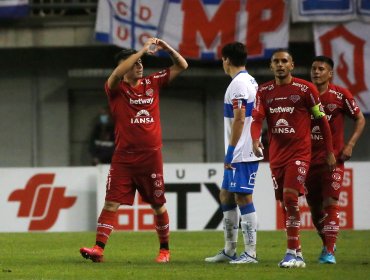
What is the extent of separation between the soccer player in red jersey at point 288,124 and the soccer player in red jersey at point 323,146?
620mm

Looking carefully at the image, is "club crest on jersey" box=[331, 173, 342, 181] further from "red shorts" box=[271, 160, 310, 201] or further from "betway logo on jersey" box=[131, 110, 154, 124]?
"betway logo on jersey" box=[131, 110, 154, 124]

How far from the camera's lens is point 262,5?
22938 millimetres

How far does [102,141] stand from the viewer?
2294cm

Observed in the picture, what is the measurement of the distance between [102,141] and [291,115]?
11760mm

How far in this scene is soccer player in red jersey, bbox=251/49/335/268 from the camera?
11344 mm

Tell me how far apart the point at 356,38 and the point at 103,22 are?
473 cm

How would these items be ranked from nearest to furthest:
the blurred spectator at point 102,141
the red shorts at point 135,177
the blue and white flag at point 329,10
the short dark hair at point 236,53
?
1. the short dark hair at point 236,53
2. the red shorts at point 135,177
3. the blurred spectator at point 102,141
4. the blue and white flag at point 329,10

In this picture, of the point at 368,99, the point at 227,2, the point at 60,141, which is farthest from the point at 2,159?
the point at 368,99

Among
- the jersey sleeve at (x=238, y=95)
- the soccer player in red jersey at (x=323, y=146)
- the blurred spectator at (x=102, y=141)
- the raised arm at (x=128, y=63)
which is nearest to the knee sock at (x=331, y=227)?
the soccer player in red jersey at (x=323, y=146)

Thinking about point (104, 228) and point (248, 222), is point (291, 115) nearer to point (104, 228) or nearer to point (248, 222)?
point (248, 222)

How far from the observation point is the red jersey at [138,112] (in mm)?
11875

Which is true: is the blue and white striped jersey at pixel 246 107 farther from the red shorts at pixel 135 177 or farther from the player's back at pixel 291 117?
the red shorts at pixel 135 177

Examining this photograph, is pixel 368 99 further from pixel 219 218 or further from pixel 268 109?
pixel 268 109

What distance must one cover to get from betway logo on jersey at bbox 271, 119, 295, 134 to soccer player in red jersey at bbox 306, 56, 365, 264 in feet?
2.56
